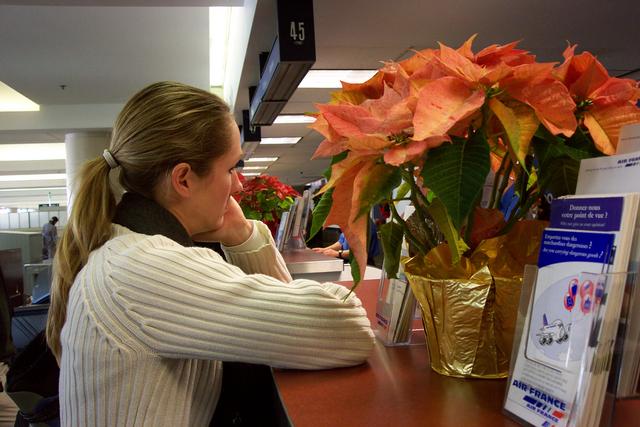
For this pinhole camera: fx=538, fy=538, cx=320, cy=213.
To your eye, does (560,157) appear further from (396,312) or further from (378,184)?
(396,312)

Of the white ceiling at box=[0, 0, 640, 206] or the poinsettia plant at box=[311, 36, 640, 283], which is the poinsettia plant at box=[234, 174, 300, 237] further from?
the poinsettia plant at box=[311, 36, 640, 283]

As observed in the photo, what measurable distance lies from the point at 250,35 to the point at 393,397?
11.8 feet

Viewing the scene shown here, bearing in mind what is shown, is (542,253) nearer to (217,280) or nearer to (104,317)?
(217,280)

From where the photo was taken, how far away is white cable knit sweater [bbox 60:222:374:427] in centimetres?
86

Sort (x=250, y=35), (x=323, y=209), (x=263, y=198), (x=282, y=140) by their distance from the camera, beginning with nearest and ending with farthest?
(x=323, y=209) < (x=263, y=198) < (x=250, y=35) < (x=282, y=140)

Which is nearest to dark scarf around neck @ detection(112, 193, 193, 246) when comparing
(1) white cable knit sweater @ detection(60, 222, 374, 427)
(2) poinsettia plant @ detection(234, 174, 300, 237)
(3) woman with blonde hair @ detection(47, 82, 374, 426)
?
(3) woman with blonde hair @ detection(47, 82, 374, 426)

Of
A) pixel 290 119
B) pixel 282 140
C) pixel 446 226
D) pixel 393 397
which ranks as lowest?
pixel 393 397

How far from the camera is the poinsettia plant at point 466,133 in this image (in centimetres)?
61

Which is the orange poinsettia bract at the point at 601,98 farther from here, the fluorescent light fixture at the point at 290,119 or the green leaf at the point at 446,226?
the fluorescent light fixture at the point at 290,119

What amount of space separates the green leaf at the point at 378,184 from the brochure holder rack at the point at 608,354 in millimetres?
246

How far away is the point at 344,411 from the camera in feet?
2.21

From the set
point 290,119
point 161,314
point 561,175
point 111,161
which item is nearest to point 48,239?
point 290,119

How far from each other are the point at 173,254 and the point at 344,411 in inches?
16.3

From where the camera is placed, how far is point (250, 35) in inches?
153
